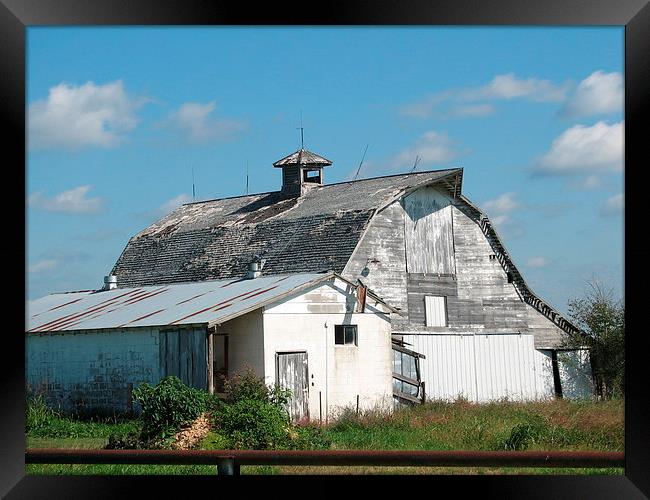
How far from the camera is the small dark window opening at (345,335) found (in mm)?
19297

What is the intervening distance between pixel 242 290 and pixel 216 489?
15652 mm

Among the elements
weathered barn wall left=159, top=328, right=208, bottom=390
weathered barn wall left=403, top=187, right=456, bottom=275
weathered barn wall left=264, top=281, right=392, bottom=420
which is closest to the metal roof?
weathered barn wall left=159, top=328, right=208, bottom=390

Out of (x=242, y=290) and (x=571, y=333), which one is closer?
(x=242, y=290)

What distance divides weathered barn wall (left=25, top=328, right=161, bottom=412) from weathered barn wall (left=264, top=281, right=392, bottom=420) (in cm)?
244

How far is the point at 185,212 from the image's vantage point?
32594 millimetres

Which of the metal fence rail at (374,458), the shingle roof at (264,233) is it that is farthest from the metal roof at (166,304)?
the metal fence rail at (374,458)

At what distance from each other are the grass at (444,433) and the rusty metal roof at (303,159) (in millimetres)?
11985

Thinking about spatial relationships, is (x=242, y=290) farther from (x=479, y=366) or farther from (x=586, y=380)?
(x=586, y=380)

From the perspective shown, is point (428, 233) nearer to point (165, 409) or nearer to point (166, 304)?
point (166, 304)

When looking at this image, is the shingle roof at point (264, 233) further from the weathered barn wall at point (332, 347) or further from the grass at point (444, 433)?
the grass at point (444, 433)

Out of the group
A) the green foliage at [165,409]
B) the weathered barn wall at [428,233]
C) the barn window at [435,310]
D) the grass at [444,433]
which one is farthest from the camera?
the weathered barn wall at [428,233]

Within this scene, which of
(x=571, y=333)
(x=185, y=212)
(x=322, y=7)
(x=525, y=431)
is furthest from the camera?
(x=185, y=212)
